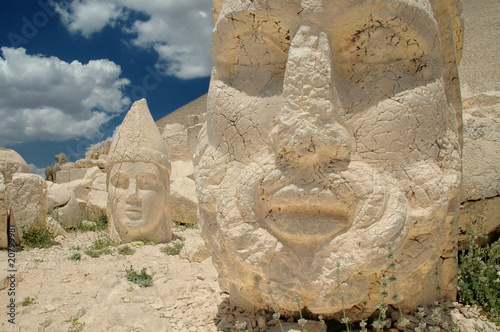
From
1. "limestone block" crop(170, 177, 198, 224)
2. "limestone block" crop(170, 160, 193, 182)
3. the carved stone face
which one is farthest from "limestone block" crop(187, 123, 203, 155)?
the carved stone face

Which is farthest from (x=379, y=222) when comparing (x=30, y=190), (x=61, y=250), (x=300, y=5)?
(x=30, y=190)

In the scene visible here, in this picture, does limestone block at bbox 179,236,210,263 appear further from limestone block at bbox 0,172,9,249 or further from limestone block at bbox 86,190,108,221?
limestone block at bbox 86,190,108,221

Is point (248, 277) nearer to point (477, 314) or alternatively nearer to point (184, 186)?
point (477, 314)

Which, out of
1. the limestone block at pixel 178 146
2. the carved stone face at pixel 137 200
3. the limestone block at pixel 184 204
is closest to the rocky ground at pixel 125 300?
the carved stone face at pixel 137 200

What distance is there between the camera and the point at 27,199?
6.40 metres

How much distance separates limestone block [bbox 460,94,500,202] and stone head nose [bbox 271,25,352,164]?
1851 mm

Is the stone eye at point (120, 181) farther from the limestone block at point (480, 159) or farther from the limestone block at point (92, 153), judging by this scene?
the limestone block at point (92, 153)

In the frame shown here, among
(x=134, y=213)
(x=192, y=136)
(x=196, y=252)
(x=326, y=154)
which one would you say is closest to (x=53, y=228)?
(x=134, y=213)

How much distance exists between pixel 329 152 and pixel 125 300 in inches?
90.2

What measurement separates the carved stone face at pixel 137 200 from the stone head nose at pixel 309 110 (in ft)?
13.4

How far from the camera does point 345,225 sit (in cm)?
195

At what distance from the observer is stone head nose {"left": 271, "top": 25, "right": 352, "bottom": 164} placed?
1.89 m

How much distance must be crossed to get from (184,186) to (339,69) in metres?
6.46

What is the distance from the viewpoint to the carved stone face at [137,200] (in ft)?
18.6
